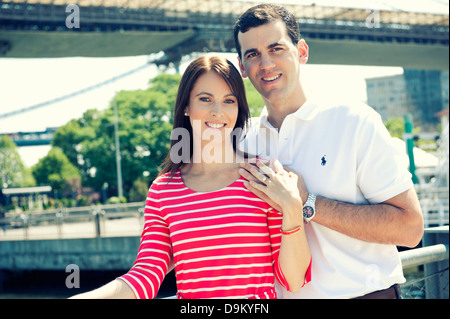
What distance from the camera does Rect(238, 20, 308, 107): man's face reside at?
2.27 m

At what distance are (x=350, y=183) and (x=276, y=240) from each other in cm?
37

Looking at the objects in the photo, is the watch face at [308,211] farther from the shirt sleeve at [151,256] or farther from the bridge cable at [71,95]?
the bridge cable at [71,95]

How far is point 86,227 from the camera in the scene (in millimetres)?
17750

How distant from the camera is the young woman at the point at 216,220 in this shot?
1.84 meters

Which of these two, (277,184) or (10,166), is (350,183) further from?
(10,166)

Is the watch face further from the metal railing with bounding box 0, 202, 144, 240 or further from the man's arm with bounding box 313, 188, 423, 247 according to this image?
the metal railing with bounding box 0, 202, 144, 240

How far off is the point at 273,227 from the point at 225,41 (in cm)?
2948

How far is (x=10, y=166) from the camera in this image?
46750 mm

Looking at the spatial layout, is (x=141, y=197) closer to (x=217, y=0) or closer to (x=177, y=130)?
(x=217, y=0)

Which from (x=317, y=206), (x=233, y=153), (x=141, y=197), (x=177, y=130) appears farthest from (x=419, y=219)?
(x=141, y=197)

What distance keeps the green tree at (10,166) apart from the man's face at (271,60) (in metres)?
43.9

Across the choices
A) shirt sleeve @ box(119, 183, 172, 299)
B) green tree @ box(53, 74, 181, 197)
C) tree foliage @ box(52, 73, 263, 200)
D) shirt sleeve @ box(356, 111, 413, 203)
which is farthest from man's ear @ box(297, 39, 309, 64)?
green tree @ box(53, 74, 181, 197)

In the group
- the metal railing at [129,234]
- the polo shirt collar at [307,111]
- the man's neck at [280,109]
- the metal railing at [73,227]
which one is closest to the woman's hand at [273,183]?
the polo shirt collar at [307,111]

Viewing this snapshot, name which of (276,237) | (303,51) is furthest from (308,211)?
(303,51)
